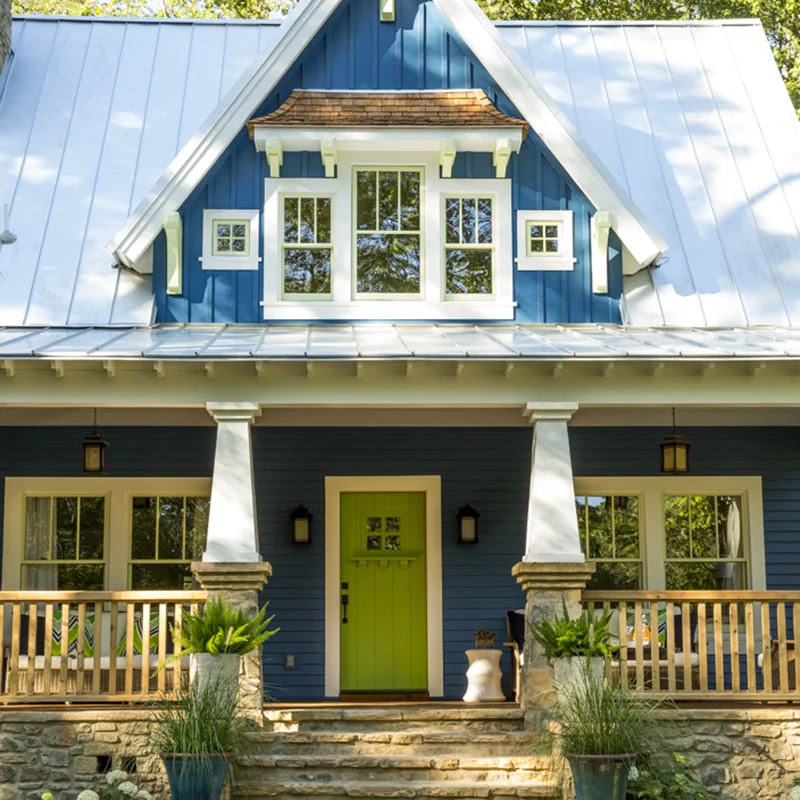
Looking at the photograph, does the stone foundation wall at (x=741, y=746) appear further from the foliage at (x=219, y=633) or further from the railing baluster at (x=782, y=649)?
the foliage at (x=219, y=633)

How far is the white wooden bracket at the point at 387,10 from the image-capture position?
1196 centimetres

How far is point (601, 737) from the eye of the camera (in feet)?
27.2

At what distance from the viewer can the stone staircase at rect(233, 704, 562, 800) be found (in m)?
8.61

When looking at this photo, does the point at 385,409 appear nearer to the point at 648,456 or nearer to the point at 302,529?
the point at 302,529

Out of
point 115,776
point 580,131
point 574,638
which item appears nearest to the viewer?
point 115,776

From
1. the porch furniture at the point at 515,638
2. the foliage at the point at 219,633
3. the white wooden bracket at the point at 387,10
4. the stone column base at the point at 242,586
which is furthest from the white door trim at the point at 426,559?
the white wooden bracket at the point at 387,10

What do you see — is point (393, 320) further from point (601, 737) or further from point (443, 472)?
point (601, 737)

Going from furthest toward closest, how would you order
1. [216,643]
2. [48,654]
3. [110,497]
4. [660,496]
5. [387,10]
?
[660,496] < [110,497] < [387,10] < [48,654] < [216,643]

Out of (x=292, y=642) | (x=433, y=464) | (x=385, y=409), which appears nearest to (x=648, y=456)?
(x=433, y=464)

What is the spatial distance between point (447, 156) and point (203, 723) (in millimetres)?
5645

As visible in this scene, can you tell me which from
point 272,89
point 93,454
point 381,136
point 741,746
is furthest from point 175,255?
point 741,746

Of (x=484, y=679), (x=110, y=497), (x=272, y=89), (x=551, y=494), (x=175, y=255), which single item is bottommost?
(x=484, y=679)

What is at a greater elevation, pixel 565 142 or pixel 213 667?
pixel 565 142

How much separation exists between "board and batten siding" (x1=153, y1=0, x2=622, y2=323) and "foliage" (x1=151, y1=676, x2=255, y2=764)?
12.8 feet
